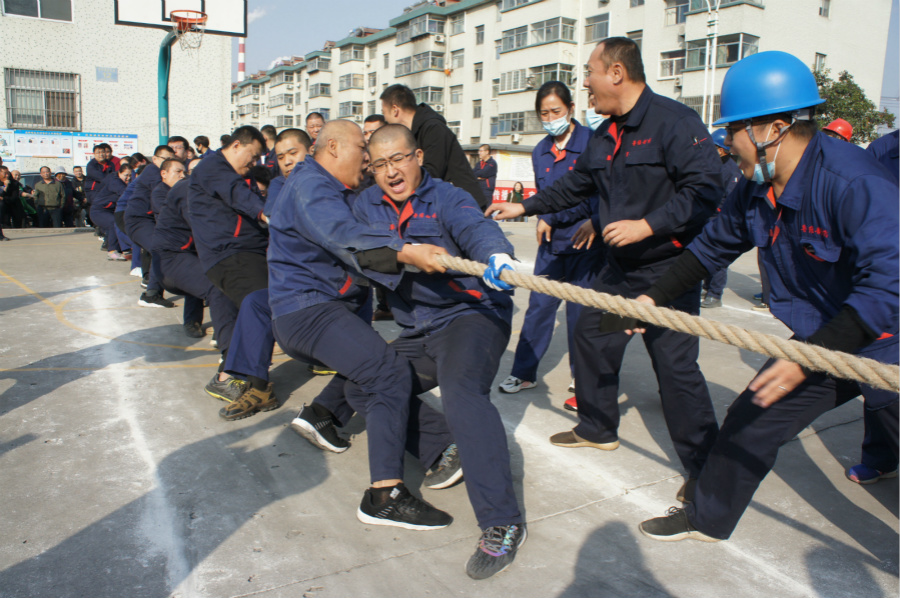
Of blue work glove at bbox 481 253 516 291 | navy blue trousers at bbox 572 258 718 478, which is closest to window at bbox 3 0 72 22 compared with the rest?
navy blue trousers at bbox 572 258 718 478

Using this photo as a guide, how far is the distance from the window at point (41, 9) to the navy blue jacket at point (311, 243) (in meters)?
20.1

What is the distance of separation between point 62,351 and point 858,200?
5563 mm

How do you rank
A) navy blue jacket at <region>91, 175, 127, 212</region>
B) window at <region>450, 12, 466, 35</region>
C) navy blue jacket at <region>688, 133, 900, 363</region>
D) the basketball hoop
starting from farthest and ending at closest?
window at <region>450, 12, 466, 35</region>
the basketball hoop
navy blue jacket at <region>91, 175, 127, 212</region>
navy blue jacket at <region>688, 133, 900, 363</region>

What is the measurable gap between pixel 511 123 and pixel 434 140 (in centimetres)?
3632

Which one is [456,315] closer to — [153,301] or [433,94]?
[153,301]

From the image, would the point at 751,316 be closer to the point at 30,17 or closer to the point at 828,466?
the point at 828,466

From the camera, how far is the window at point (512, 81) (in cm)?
3931

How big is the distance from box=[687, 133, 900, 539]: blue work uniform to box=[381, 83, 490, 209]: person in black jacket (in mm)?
2836

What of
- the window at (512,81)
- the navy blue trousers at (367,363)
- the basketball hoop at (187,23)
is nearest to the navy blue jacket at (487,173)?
the basketball hoop at (187,23)

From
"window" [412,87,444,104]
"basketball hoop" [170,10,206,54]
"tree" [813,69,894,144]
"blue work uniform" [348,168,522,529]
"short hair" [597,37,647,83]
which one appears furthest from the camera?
"window" [412,87,444,104]

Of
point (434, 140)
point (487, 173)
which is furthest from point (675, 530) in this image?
point (487, 173)

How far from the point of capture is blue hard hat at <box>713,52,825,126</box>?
2232 mm

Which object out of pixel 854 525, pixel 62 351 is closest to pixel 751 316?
pixel 854 525

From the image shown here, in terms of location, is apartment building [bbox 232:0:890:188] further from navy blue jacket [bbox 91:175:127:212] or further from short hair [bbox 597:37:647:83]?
short hair [bbox 597:37:647:83]
